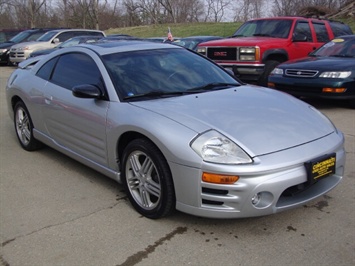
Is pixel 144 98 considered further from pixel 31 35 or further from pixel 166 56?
pixel 31 35

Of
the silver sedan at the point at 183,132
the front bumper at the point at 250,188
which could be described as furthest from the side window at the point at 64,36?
the front bumper at the point at 250,188

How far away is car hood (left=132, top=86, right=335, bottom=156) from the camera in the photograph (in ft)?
9.85

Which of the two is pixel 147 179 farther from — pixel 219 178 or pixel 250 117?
pixel 250 117

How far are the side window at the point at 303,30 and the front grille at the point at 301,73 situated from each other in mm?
2558

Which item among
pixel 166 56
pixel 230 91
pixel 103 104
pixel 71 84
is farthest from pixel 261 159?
pixel 71 84

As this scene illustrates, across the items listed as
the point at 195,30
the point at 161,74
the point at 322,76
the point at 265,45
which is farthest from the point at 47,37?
the point at 195,30

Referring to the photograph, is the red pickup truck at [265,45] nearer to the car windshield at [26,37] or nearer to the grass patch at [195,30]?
the car windshield at [26,37]

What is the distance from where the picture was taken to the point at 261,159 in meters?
2.84

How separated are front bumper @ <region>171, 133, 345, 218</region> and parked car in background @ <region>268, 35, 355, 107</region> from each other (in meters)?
4.54

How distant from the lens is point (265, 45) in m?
9.03

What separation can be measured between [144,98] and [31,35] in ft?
55.8

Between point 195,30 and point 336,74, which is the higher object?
point 336,74

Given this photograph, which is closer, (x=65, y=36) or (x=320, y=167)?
(x=320, y=167)

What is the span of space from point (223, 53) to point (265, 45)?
1.06m
